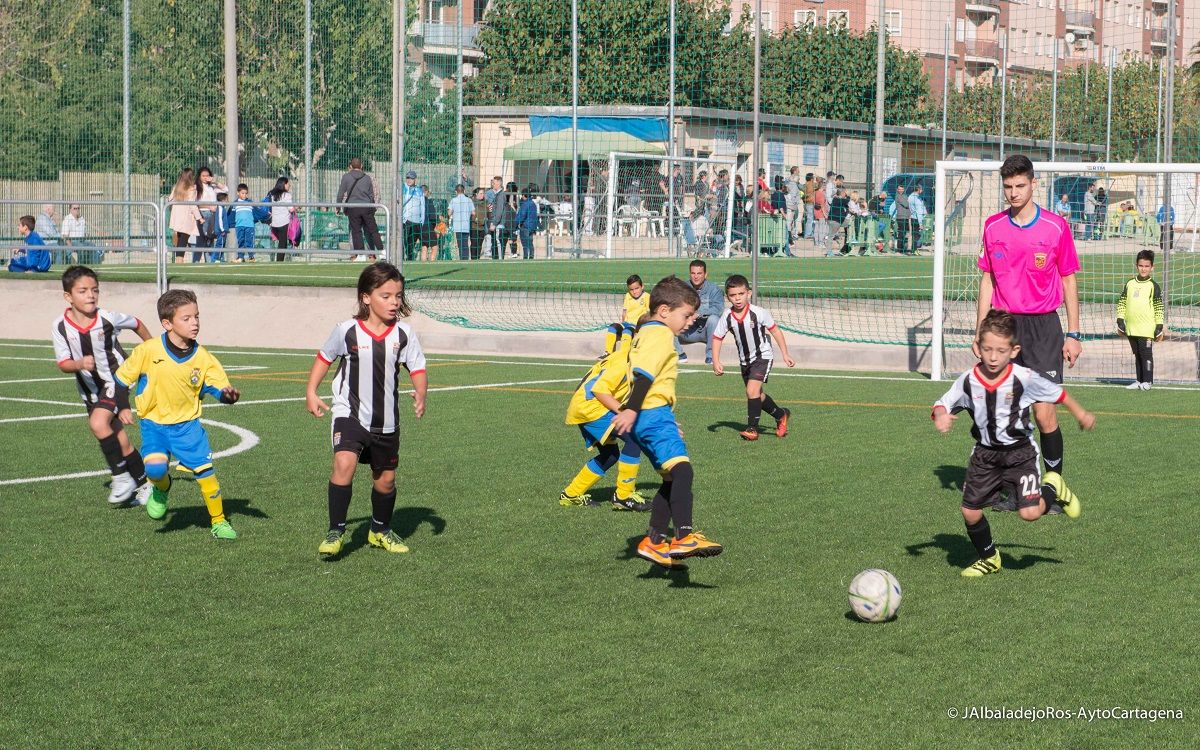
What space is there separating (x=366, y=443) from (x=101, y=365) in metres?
2.92

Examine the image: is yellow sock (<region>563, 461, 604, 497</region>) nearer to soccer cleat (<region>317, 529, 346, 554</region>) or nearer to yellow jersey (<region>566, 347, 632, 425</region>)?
yellow jersey (<region>566, 347, 632, 425</region>)

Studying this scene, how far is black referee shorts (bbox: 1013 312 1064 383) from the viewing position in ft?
29.9

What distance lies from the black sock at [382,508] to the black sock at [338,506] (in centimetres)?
18

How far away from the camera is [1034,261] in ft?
29.8

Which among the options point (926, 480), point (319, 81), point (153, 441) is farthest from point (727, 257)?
point (153, 441)

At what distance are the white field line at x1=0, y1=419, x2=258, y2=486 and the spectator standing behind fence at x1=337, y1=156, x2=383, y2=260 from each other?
8.56 m

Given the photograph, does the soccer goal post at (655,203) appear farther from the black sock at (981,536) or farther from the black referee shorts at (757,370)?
the black sock at (981,536)

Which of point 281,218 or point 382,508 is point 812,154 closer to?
point 281,218

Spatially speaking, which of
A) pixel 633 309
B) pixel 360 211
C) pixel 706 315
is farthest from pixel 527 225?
pixel 633 309

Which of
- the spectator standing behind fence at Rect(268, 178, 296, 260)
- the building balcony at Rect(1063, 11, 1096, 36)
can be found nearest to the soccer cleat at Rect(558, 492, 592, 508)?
the building balcony at Rect(1063, 11, 1096, 36)

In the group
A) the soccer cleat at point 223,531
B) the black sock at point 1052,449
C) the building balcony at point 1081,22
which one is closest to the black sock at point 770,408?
the black sock at point 1052,449

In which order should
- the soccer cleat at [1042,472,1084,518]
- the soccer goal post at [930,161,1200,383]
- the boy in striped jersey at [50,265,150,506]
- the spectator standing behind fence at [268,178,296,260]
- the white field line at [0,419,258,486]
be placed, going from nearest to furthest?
the soccer cleat at [1042,472,1084,518] → the boy in striped jersey at [50,265,150,506] → the white field line at [0,419,258,486] → the soccer goal post at [930,161,1200,383] → the spectator standing behind fence at [268,178,296,260]

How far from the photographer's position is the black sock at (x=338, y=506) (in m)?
7.46

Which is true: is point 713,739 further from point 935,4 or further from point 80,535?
point 935,4
